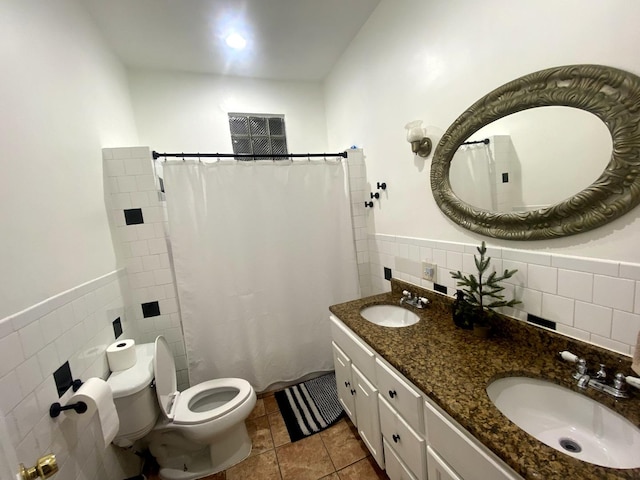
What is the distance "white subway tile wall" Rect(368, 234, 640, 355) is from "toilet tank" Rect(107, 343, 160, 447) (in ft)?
5.70

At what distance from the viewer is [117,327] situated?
145 centimetres

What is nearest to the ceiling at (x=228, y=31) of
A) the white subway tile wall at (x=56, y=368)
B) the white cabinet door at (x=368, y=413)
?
the white subway tile wall at (x=56, y=368)

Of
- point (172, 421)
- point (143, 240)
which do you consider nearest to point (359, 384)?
point (172, 421)

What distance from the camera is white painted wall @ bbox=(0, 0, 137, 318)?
0.83m

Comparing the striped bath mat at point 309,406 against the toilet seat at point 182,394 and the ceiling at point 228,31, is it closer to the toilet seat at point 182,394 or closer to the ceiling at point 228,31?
the toilet seat at point 182,394

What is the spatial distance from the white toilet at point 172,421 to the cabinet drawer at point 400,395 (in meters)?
0.86

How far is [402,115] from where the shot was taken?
1.58 meters

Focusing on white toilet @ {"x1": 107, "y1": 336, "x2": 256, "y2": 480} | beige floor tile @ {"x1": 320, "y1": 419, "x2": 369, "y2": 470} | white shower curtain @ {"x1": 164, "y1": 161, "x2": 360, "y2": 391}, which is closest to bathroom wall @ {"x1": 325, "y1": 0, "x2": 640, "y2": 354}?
white shower curtain @ {"x1": 164, "y1": 161, "x2": 360, "y2": 391}

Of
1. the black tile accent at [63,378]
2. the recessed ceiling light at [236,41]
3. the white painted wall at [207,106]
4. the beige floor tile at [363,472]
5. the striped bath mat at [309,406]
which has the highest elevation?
the recessed ceiling light at [236,41]

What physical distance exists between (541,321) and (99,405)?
1.75m

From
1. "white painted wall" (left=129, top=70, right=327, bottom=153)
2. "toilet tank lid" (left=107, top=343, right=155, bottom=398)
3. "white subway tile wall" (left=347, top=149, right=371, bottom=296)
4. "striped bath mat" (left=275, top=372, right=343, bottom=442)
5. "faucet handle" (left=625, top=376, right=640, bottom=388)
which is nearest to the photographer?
"faucet handle" (left=625, top=376, right=640, bottom=388)

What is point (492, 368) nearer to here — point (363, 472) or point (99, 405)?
point (363, 472)

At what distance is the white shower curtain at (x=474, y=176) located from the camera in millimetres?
1148

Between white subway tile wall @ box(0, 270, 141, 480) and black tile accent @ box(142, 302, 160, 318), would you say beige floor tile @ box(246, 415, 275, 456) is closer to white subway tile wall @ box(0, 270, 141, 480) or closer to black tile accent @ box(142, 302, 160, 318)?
white subway tile wall @ box(0, 270, 141, 480)
